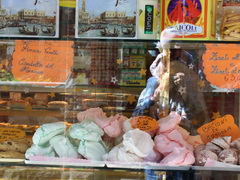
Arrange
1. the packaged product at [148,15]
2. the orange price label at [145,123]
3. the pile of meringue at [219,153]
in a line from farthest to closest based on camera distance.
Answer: the packaged product at [148,15] < the orange price label at [145,123] < the pile of meringue at [219,153]

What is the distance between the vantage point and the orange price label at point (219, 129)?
1.63 meters

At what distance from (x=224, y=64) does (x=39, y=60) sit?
78cm

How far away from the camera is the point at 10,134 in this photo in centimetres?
171

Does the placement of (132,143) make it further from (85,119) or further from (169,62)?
(169,62)

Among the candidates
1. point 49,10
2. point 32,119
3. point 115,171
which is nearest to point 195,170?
point 115,171

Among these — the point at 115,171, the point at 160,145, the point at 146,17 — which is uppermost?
the point at 146,17

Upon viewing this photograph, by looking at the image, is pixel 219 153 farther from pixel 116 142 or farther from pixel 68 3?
pixel 68 3

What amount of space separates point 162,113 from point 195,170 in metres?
0.37

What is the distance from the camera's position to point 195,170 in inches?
59.1

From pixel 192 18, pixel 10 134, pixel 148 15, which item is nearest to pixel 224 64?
pixel 192 18

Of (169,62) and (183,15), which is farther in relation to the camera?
(169,62)

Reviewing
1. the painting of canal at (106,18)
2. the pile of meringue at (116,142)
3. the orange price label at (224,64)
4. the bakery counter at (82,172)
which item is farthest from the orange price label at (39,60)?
the orange price label at (224,64)

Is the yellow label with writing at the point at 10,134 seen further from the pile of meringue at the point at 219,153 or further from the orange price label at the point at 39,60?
the pile of meringue at the point at 219,153

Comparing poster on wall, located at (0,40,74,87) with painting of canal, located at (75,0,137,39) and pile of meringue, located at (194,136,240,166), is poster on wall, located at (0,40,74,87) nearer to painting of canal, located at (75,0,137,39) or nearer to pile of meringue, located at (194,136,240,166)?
painting of canal, located at (75,0,137,39)
